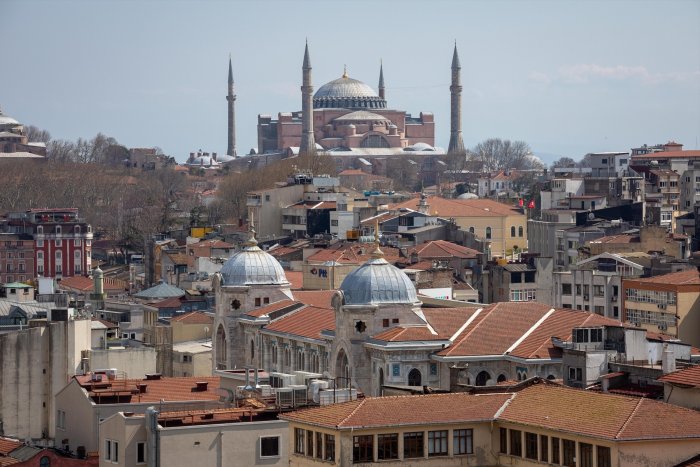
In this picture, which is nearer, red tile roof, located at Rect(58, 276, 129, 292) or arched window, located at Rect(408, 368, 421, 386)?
arched window, located at Rect(408, 368, 421, 386)

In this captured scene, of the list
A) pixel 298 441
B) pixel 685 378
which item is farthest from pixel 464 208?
pixel 298 441

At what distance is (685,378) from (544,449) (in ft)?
13.0

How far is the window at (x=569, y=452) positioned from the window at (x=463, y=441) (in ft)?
6.33

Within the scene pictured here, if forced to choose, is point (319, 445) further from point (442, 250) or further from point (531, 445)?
point (442, 250)

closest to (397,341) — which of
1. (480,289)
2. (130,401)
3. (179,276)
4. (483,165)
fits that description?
(130,401)

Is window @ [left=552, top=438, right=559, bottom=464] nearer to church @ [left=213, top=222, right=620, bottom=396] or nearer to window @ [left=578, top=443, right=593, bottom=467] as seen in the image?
window @ [left=578, top=443, right=593, bottom=467]

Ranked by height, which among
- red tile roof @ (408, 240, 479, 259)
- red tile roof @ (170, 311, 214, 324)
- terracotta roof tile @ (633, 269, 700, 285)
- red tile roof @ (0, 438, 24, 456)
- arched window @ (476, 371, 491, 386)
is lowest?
red tile roof @ (0, 438, 24, 456)

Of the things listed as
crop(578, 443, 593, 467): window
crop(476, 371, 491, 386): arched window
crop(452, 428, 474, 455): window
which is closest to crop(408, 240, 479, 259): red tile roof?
crop(476, 371, 491, 386): arched window

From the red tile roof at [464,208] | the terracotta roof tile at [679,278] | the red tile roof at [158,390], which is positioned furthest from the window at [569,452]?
the red tile roof at [464,208]

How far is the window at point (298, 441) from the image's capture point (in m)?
36.6

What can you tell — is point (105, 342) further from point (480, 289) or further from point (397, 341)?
point (480, 289)

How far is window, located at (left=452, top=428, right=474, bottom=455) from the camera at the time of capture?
36.3 meters

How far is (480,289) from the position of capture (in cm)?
8238

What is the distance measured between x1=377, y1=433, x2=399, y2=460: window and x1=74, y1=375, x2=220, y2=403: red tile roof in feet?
30.2
